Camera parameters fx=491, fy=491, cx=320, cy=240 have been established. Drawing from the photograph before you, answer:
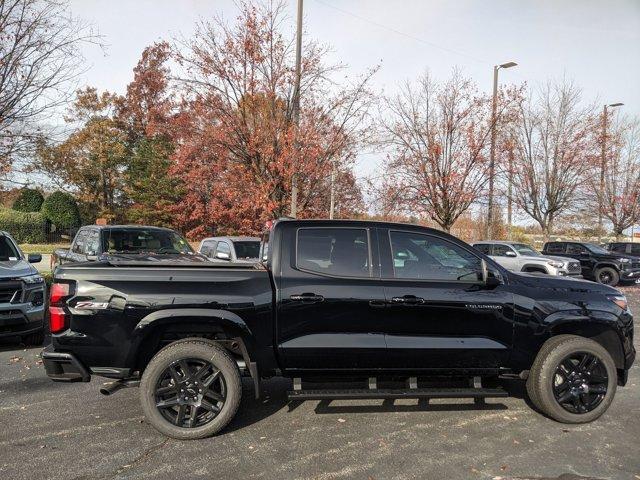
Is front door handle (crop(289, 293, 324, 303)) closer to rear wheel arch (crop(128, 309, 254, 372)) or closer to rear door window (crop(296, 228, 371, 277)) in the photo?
rear door window (crop(296, 228, 371, 277))

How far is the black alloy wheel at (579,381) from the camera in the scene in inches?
177

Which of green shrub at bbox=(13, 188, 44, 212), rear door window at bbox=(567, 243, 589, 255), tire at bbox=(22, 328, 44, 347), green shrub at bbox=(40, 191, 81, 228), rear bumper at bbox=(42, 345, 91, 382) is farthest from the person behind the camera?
green shrub at bbox=(13, 188, 44, 212)

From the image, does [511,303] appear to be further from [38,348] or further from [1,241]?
[1,241]

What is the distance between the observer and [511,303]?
174 inches

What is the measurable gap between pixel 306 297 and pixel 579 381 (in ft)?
8.63

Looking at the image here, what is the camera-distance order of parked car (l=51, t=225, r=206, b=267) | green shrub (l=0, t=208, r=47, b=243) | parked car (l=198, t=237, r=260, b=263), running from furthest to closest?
green shrub (l=0, t=208, r=47, b=243)
parked car (l=198, t=237, r=260, b=263)
parked car (l=51, t=225, r=206, b=267)

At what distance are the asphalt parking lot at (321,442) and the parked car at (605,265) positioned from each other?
45.8ft

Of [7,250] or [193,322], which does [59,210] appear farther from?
[193,322]

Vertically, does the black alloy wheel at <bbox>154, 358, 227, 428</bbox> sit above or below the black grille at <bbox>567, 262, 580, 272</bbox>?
below

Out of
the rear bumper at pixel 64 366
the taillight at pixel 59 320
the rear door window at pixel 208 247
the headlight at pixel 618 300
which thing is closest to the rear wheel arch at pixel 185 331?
the rear bumper at pixel 64 366

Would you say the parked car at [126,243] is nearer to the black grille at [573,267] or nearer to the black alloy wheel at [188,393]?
the black alloy wheel at [188,393]

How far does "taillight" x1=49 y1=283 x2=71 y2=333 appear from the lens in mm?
3990

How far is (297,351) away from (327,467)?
953mm

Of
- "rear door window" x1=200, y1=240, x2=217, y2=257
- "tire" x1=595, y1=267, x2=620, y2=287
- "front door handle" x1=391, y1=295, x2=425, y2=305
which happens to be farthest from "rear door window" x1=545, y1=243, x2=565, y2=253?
"front door handle" x1=391, y1=295, x2=425, y2=305
